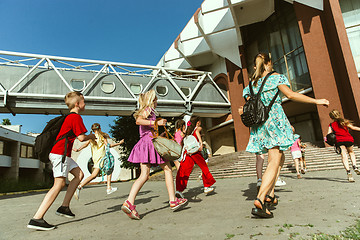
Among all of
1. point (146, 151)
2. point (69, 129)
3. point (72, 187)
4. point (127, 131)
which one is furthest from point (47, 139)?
point (127, 131)

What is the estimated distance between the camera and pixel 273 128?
9.62ft

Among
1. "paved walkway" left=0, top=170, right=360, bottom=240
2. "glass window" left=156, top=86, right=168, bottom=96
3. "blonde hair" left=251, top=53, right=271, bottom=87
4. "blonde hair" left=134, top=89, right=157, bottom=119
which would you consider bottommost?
"paved walkway" left=0, top=170, right=360, bottom=240

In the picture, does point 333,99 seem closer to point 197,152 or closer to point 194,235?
point 197,152

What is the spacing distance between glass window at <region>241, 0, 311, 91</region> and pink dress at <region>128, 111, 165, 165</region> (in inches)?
525

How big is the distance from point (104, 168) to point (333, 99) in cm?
1176

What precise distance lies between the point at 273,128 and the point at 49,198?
298 cm

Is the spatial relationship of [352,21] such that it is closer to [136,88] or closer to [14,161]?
[136,88]

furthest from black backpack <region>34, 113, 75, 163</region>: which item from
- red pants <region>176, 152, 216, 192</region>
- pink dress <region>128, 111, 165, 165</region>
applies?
red pants <region>176, 152, 216, 192</region>

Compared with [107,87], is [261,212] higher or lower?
lower

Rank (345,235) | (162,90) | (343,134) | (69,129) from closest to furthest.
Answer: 1. (345,235)
2. (69,129)
3. (343,134)
4. (162,90)

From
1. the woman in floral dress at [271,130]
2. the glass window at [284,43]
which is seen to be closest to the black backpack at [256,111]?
the woman in floral dress at [271,130]

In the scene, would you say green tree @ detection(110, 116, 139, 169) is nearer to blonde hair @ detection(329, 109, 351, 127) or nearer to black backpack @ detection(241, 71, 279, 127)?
blonde hair @ detection(329, 109, 351, 127)

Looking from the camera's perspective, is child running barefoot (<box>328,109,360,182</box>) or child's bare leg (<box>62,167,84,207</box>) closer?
child's bare leg (<box>62,167,84,207</box>)

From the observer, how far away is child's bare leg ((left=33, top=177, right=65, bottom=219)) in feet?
9.54
